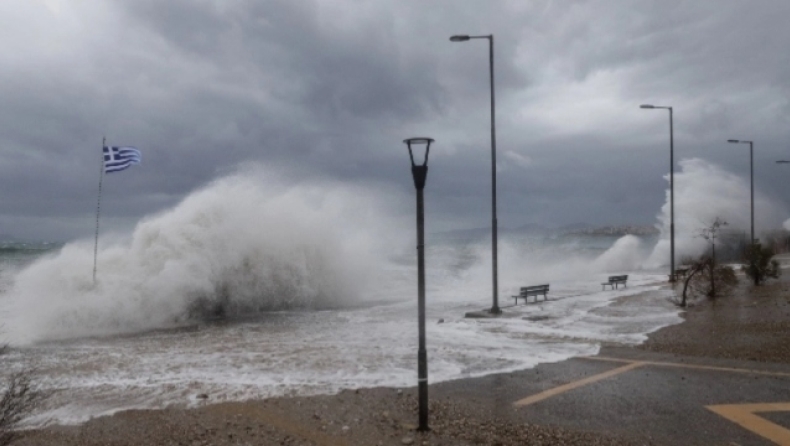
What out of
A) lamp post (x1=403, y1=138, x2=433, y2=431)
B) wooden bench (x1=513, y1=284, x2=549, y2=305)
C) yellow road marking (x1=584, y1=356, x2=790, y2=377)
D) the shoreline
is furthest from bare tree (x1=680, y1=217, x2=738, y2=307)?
lamp post (x1=403, y1=138, x2=433, y2=431)

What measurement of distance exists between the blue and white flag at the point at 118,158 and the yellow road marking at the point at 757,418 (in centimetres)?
1784

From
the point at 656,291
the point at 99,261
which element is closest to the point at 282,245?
the point at 99,261

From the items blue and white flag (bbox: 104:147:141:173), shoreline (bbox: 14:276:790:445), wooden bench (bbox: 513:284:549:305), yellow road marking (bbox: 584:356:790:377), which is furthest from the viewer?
wooden bench (bbox: 513:284:549:305)

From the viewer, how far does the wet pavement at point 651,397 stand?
6.75m

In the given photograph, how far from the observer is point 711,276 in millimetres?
20219

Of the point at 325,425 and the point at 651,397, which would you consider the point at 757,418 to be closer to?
the point at 651,397

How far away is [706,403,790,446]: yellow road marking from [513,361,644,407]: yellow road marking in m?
1.92

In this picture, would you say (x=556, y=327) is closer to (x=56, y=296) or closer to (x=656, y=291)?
(x=656, y=291)

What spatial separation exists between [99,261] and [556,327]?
52.1 ft

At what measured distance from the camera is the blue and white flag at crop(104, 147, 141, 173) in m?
18.4

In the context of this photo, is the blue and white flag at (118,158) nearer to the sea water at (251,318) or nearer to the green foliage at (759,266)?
the sea water at (251,318)

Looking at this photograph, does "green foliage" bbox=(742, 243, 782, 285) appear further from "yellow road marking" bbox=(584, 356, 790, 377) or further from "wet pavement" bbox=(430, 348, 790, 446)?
"yellow road marking" bbox=(584, 356, 790, 377)

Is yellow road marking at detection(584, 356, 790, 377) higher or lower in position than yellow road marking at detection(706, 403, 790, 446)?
lower

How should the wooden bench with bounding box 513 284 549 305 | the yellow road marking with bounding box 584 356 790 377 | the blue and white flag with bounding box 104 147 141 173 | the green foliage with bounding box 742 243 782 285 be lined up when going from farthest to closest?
the green foliage with bounding box 742 243 782 285 → the wooden bench with bounding box 513 284 549 305 → the blue and white flag with bounding box 104 147 141 173 → the yellow road marking with bounding box 584 356 790 377
